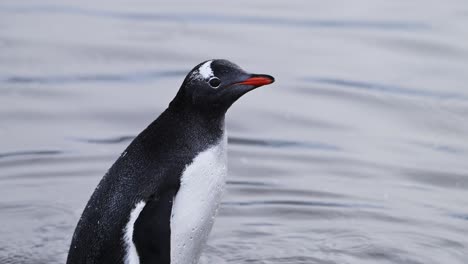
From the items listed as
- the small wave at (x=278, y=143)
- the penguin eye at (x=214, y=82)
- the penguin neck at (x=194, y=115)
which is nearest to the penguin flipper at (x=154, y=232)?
the penguin neck at (x=194, y=115)

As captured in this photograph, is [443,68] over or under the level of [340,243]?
over

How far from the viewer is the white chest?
4.76 meters

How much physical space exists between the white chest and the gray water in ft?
2.22

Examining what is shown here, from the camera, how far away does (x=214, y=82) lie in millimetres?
4820

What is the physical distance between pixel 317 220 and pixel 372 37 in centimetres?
380

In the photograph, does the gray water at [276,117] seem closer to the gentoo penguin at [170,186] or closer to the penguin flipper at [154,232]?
the gentoo penguin at [170,186]

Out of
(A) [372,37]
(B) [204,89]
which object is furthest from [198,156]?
(A) [372,37]

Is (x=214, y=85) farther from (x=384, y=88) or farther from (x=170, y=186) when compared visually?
(x=384, y=88)

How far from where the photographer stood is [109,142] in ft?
23.7

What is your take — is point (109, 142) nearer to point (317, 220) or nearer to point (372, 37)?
point (317, 220)

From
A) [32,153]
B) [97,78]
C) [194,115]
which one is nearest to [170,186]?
[194,115]

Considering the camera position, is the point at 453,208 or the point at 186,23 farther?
the point at 186,23

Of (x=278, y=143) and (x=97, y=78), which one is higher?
(x=97, y=78)

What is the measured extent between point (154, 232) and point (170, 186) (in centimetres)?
19
